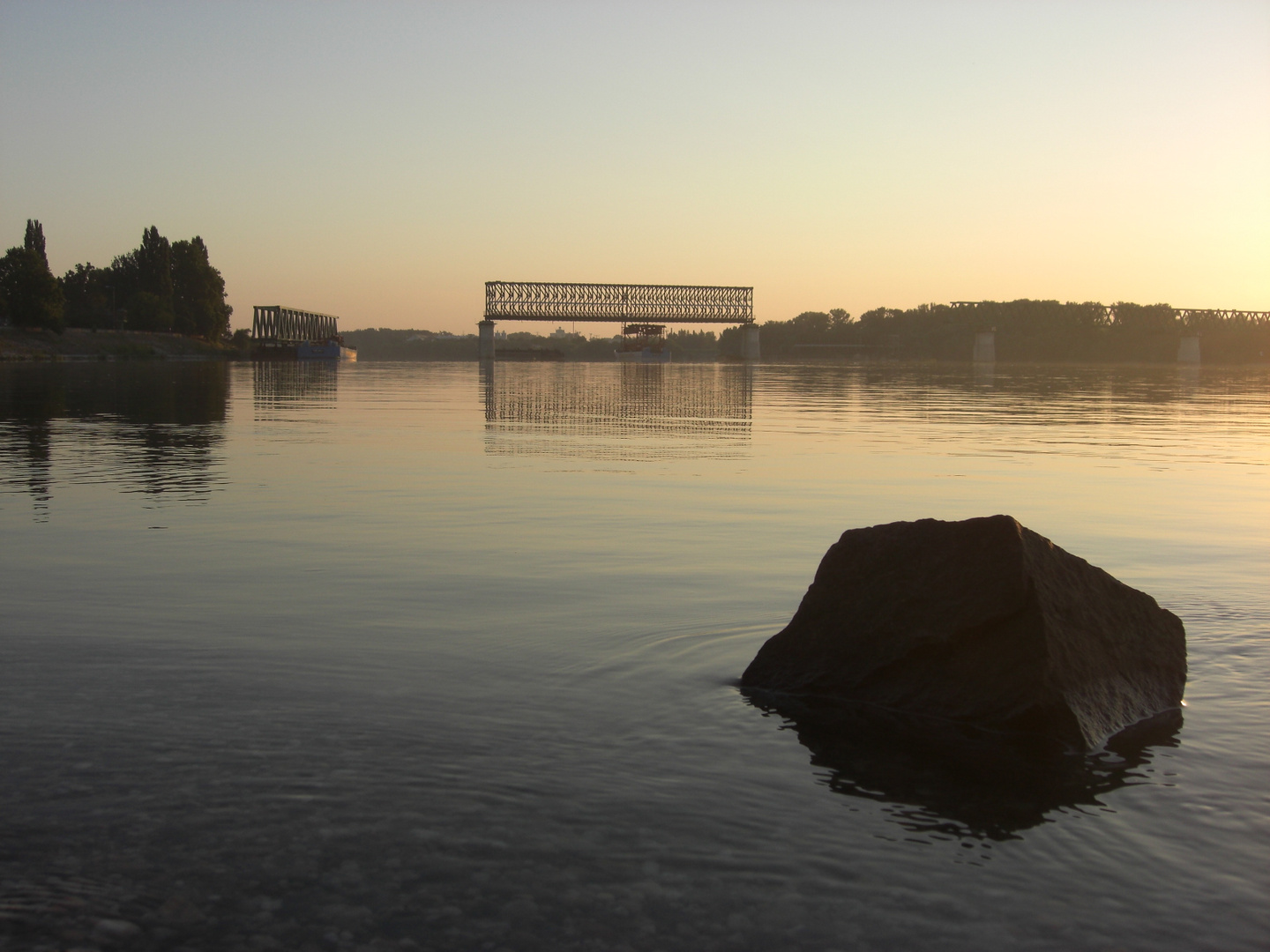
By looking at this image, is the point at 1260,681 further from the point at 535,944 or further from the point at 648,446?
the point at 648,446

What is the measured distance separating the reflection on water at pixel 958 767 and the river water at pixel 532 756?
0.03 m

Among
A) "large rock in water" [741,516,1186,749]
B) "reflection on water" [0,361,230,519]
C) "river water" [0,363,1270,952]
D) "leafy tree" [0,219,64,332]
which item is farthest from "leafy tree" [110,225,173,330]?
"large rock in water" [741,516,1186,749]

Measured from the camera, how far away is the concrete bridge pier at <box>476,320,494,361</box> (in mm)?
171000

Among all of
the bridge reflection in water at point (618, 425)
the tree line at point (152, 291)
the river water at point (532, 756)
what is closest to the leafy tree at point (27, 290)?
the tree line at point (152, 291)

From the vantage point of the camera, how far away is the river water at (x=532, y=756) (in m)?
3.69

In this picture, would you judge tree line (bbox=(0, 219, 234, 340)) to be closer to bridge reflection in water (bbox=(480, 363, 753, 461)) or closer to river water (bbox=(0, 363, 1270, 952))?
bridge reflection in water (bbox=(480, 363, 753, 461))

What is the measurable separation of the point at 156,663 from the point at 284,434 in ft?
60.0

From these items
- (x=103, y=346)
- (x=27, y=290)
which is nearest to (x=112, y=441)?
(x=27, y=290)

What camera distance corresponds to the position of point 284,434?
78.4 ft

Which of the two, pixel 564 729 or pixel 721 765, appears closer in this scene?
pixel 721 765

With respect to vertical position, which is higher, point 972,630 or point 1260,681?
point 972,630

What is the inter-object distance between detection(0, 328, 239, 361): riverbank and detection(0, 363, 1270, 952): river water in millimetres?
98437

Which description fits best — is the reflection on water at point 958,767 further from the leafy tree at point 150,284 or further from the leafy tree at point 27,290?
the leafy tree at point 150,284

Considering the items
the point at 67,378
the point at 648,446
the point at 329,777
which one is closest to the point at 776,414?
the point at 648,446
